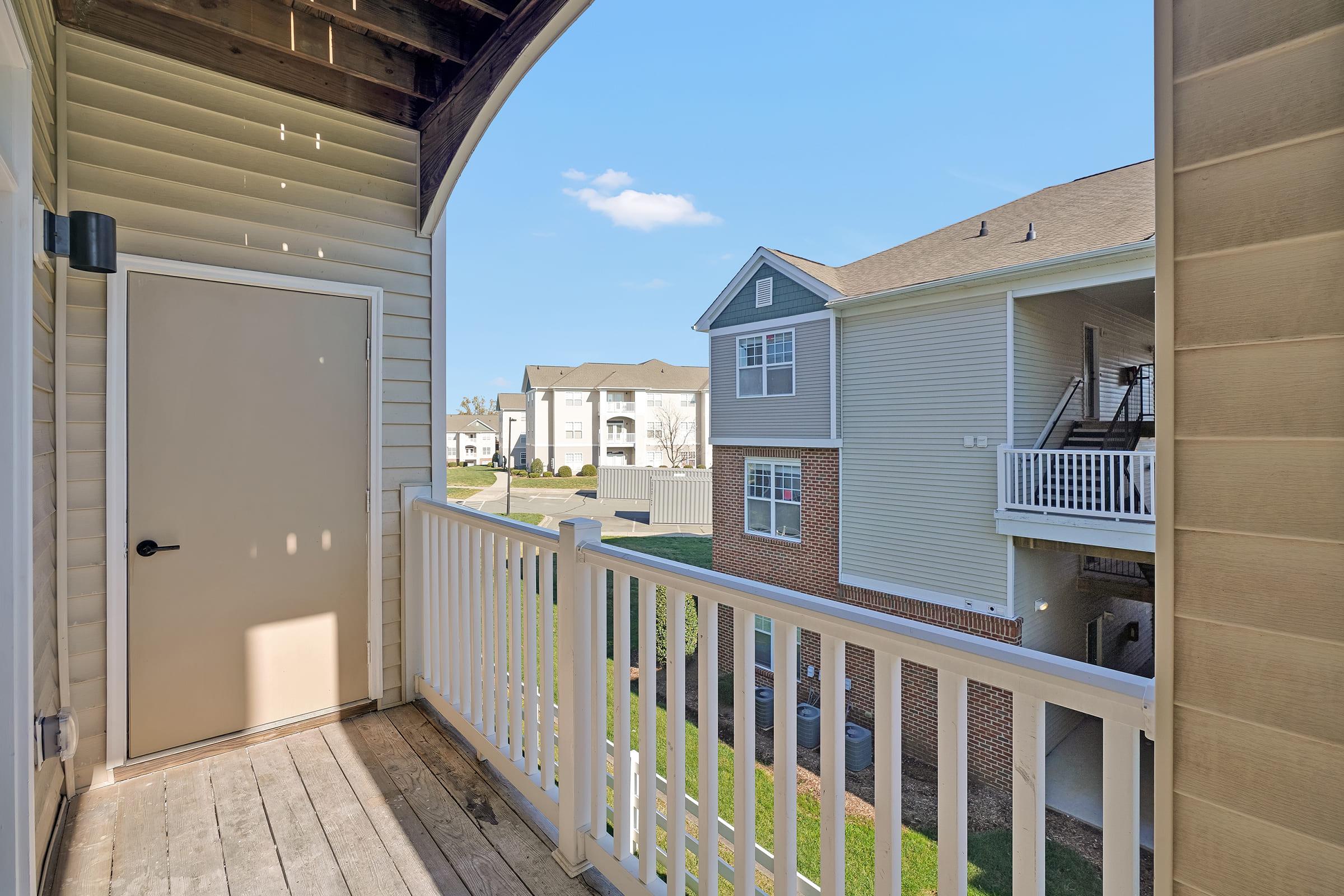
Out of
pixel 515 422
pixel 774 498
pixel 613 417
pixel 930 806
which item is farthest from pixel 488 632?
pixel 515 422

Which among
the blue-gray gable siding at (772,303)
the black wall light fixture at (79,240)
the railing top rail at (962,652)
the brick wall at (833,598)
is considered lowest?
the brick wall at (833,598)

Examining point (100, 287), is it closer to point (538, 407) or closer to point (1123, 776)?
point (1123, 776)

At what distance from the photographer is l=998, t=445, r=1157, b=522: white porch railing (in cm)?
627

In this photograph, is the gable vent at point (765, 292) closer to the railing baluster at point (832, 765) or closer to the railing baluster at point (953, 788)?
the railing baluster at point (832, 765)

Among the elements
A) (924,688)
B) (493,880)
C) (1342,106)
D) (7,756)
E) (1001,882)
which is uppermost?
(1342,106)

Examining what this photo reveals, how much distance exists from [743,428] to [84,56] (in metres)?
8.39

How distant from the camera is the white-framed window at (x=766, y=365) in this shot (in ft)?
30.8

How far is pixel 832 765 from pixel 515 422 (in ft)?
100

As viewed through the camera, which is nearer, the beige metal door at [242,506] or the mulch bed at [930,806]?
the beige metal door at [242,506]

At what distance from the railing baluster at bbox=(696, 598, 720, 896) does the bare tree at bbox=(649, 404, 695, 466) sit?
87.2 ft

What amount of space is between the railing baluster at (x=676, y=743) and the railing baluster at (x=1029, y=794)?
65 cm

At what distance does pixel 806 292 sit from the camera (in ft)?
29.7

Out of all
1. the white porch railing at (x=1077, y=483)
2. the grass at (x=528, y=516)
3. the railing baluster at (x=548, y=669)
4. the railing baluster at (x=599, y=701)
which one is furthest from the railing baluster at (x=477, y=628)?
the grass at (x=528, y=516)

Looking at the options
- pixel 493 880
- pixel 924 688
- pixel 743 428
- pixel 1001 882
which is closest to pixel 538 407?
pixel 743 428
